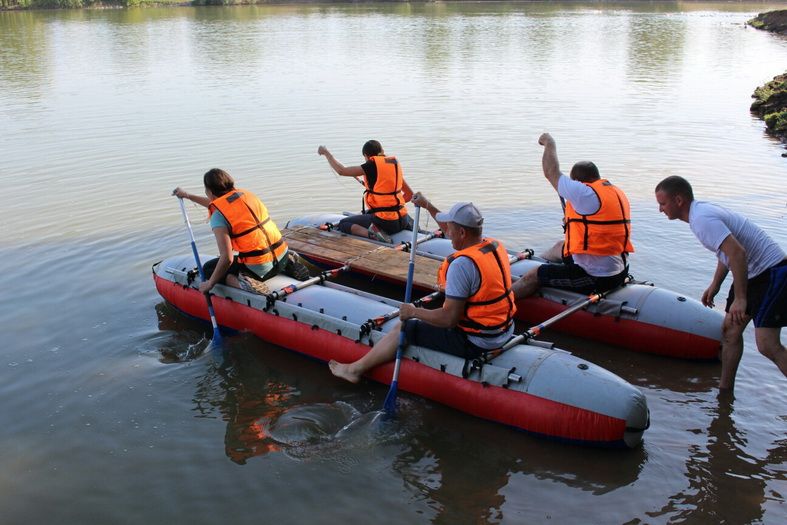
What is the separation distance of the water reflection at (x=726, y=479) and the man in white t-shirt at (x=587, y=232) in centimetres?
184

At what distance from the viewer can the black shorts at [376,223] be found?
931 centimetres

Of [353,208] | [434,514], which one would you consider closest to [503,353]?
[434,514]

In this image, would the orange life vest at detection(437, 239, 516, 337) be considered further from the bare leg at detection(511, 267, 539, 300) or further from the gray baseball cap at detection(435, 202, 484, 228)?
the bare leg at detection(511, 267, 539, 300)

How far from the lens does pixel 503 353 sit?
6.03 meters

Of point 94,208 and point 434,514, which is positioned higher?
point 94,208

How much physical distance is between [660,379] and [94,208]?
30.3 feet

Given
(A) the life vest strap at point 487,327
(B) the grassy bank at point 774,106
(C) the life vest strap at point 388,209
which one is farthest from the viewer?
(B) the grassy bank at point 774,106

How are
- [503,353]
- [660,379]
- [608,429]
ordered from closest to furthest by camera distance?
[608,429] → [503,353] → [660,379]

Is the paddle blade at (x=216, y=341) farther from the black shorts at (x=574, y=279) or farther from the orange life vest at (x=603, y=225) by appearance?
the orange life vest at (x=603, y=225)

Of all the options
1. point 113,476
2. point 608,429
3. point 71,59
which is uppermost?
point 71,59

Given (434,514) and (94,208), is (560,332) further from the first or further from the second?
(94,208)

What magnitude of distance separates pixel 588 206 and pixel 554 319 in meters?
1.17

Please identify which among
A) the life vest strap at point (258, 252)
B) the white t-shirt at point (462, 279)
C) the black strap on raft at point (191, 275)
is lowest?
the black strap on raft at point (191, 275)

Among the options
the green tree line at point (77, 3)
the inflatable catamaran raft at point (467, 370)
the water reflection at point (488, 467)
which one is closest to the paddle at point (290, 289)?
the inflatable catamaran raft at point (467, 370)
